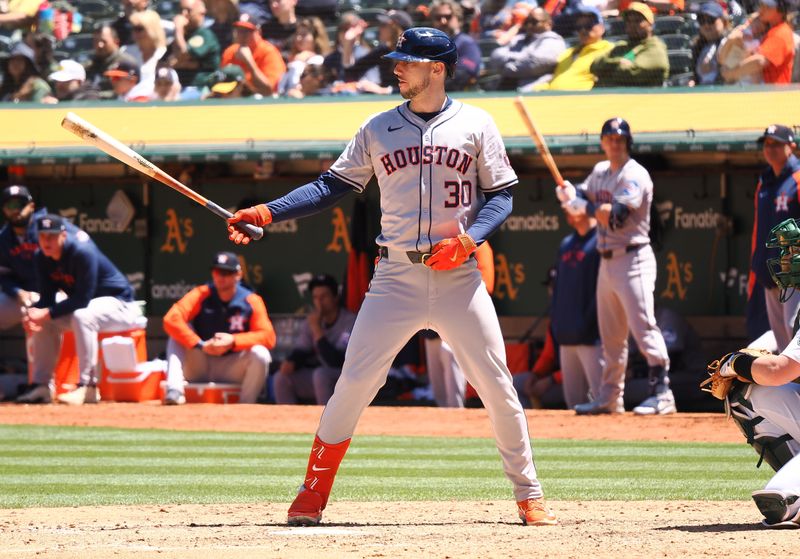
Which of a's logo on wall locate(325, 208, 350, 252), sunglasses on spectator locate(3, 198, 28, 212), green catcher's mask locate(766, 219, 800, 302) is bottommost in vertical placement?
a's logo on wall locate(325, 208, 350, 252)

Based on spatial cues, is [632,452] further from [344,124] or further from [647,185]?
[344,124]

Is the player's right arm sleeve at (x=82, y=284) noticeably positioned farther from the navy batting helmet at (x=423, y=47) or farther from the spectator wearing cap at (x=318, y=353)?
the navy batting helmet at (x=423, y=47)

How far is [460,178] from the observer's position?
198 inches

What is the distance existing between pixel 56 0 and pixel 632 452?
31.0 feet

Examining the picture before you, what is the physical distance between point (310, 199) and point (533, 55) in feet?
23.3

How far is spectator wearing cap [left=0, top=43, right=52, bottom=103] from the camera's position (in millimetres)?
13211

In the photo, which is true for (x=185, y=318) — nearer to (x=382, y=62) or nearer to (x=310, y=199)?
(x=382, y=62)

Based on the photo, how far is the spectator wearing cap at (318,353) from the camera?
11.2 metres

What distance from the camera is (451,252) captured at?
15.9 ft

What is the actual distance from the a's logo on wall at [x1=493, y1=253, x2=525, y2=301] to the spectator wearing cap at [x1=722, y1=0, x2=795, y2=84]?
2514 mm

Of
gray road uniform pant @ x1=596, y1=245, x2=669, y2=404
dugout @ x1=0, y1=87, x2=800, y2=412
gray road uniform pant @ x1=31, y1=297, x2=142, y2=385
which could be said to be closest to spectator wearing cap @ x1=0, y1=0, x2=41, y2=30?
dugout @ x1=0, y1=87, x2=800, y2=412

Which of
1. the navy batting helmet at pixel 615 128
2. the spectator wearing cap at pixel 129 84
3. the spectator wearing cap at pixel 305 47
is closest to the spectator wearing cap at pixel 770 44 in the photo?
the navy batting helmet at pixel 615 128

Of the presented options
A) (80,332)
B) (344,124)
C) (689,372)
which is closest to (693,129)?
(689,372)

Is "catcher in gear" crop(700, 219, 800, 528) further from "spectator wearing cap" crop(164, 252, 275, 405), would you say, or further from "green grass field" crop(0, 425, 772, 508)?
"spectator wearing cap" crop(164, 252, 275, 405)
